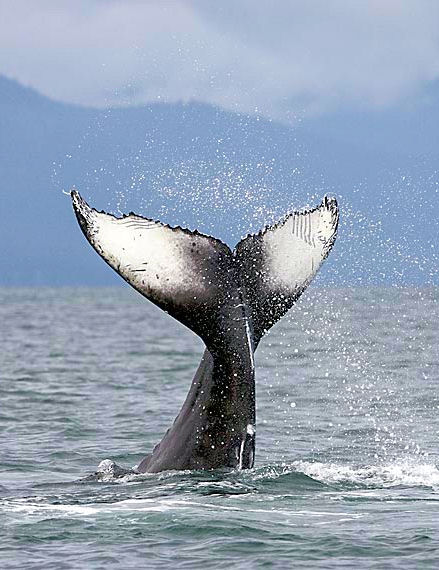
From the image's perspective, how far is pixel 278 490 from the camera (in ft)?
37.5

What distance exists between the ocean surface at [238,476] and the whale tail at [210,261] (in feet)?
4.49

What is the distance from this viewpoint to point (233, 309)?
10.9 metres

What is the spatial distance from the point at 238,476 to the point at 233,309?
1356 millimetres

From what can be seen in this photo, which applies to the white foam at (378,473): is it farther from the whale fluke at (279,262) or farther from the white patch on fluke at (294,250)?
the white patch on fluke at (294,250)

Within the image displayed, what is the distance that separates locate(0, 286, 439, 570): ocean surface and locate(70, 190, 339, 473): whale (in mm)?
262

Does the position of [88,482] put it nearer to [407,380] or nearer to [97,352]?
[407,380]

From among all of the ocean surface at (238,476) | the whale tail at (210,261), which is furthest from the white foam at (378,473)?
the whale tail at (210,261)

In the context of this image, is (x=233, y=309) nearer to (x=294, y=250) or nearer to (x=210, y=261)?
(x=210, y=261)

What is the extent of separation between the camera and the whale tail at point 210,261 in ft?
33.4

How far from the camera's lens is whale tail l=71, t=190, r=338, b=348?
33.4 ft

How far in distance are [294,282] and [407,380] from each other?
13.2 meters

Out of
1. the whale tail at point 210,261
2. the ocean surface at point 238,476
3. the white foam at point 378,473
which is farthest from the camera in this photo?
the white foam at point 378,473

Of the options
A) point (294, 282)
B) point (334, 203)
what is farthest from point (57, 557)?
point (334, 203)

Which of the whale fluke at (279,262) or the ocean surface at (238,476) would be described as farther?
the whale fluke at (279,262)
